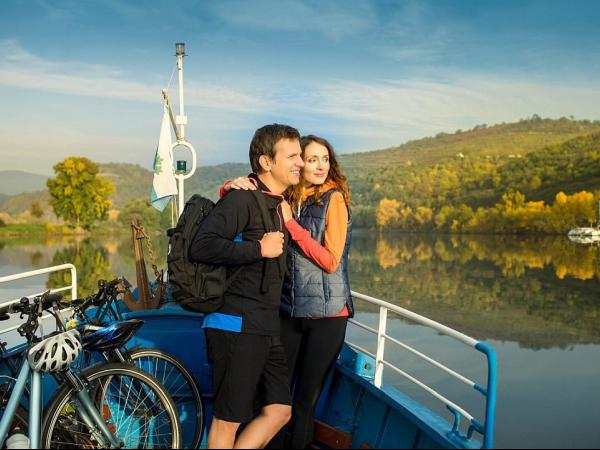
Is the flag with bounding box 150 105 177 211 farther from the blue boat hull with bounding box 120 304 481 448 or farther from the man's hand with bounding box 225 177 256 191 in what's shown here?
the man's hand with bounding box 225 177 256 191

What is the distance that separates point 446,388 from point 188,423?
3206cm

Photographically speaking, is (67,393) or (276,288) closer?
(276,288)

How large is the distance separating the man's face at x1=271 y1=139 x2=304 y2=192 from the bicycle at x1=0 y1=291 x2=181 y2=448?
3.93 feet

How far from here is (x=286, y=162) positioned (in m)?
2.88

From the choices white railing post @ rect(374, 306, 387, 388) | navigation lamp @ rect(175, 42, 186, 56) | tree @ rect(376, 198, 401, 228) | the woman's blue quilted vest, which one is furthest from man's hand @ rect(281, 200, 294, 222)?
tree @ rect(376, 198, 401, 228)

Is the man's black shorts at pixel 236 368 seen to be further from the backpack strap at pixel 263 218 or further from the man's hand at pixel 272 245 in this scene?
the man's hand at pixel 272 245

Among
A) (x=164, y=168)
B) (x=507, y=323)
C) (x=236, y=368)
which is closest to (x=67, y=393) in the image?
(x=236, y=368)

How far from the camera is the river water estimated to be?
3256cm

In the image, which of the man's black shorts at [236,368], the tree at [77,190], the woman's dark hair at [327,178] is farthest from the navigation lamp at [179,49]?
the tree at [77,190]

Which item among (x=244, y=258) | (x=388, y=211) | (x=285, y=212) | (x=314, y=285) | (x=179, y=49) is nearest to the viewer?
(x=244, y=258)

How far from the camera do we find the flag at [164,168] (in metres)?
8.58

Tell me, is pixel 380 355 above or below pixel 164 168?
below

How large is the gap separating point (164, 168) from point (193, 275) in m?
6.09

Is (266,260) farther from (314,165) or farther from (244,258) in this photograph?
(314,165)
